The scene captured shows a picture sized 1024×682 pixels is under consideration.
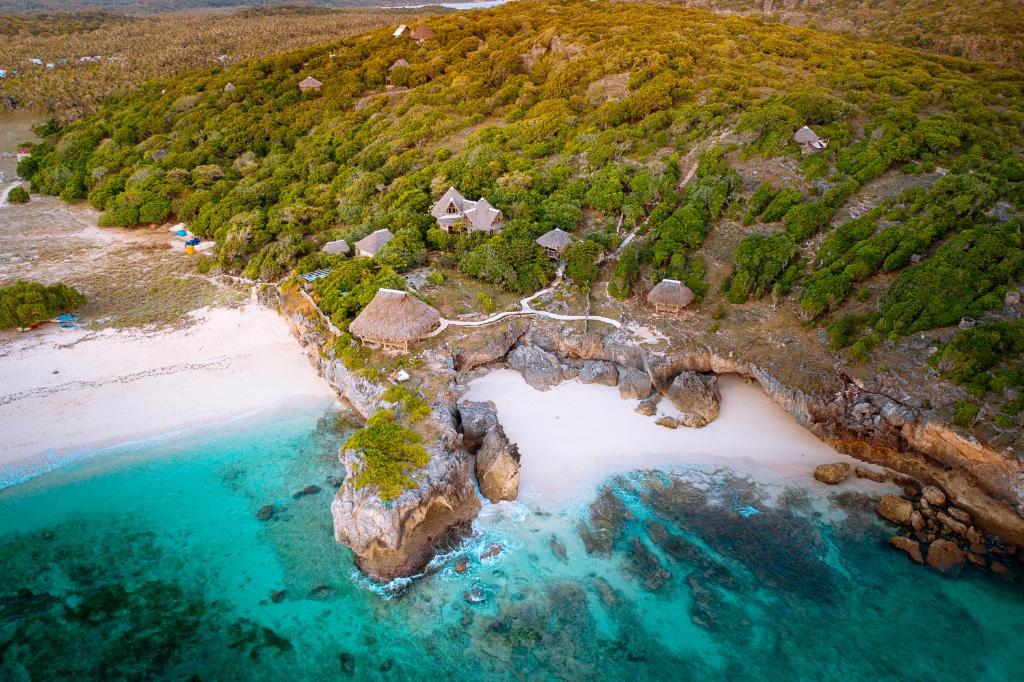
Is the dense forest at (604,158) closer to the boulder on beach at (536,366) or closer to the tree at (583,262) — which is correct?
the tree at (583,262)

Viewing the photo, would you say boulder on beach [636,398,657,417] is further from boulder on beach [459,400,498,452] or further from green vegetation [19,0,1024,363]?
green vegetation [19,0,1024,363]

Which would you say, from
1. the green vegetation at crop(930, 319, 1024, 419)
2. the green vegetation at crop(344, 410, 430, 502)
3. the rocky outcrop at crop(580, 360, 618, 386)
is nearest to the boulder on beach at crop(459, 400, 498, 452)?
the green vegetation at crop(344, 410, 430, 502)

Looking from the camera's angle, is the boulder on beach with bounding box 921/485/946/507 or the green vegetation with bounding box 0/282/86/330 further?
the green vegetation with bounding box 0/282/86/330

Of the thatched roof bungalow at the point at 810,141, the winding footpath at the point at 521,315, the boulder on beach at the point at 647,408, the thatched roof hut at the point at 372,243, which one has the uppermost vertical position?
the thatched roof bungalow at the point at 810,141

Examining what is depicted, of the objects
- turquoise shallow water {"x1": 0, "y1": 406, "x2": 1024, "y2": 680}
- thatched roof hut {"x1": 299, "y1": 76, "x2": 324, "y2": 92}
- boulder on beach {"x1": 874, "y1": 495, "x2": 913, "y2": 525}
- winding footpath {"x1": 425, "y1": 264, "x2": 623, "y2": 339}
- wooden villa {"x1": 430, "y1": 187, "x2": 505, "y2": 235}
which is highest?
thatched roof hut {"x1": 299, "y1": 76, "x2": 324, "y2": 92}

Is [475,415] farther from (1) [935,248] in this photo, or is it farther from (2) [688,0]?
(2) [688,0]

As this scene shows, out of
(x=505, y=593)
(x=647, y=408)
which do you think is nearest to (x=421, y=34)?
(x=647, y=408)

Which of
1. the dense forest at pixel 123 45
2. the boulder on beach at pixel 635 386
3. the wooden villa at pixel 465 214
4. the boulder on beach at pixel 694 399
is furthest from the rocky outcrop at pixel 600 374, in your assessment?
the dense forest at pixel 123 45

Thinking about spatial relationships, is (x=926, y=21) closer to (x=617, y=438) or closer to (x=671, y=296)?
(x=671, y=296)
